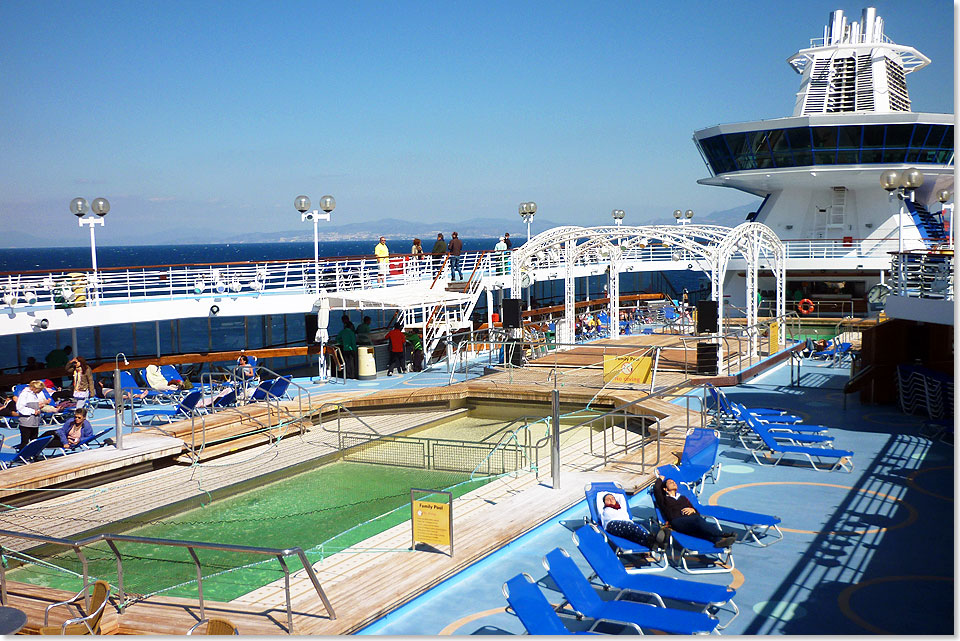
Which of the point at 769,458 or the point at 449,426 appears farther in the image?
the point at 449,426

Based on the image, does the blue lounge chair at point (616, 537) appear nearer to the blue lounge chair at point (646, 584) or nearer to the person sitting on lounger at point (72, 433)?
the blue lounge chair at point (646, 584)

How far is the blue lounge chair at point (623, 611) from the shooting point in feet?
18.8

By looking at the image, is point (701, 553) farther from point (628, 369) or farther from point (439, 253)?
point (439, 253)

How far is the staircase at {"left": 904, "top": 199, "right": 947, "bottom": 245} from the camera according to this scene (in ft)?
106

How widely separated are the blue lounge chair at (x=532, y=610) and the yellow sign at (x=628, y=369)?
9.50 m

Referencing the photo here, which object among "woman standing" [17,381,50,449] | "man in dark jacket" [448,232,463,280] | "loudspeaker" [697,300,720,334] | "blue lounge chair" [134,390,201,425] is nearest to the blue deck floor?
"loudspeaker" [697,300,720,334]

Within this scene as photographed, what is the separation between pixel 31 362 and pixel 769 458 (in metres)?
15.0

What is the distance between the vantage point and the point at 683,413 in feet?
43.4

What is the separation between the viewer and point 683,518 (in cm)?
752

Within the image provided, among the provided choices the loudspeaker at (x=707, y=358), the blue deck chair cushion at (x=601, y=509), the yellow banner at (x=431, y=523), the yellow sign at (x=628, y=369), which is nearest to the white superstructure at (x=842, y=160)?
the loudspeaker at (x=707, y=358)

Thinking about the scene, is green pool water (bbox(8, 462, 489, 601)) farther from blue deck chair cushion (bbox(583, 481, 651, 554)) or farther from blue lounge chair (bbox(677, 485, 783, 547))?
blue lounge chair (bbox(677, 485, 783, 547))

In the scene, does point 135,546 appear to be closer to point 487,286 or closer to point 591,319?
point 487,286

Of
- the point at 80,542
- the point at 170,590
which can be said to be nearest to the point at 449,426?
the point at 170,590

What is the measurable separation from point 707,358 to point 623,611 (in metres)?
11.3
